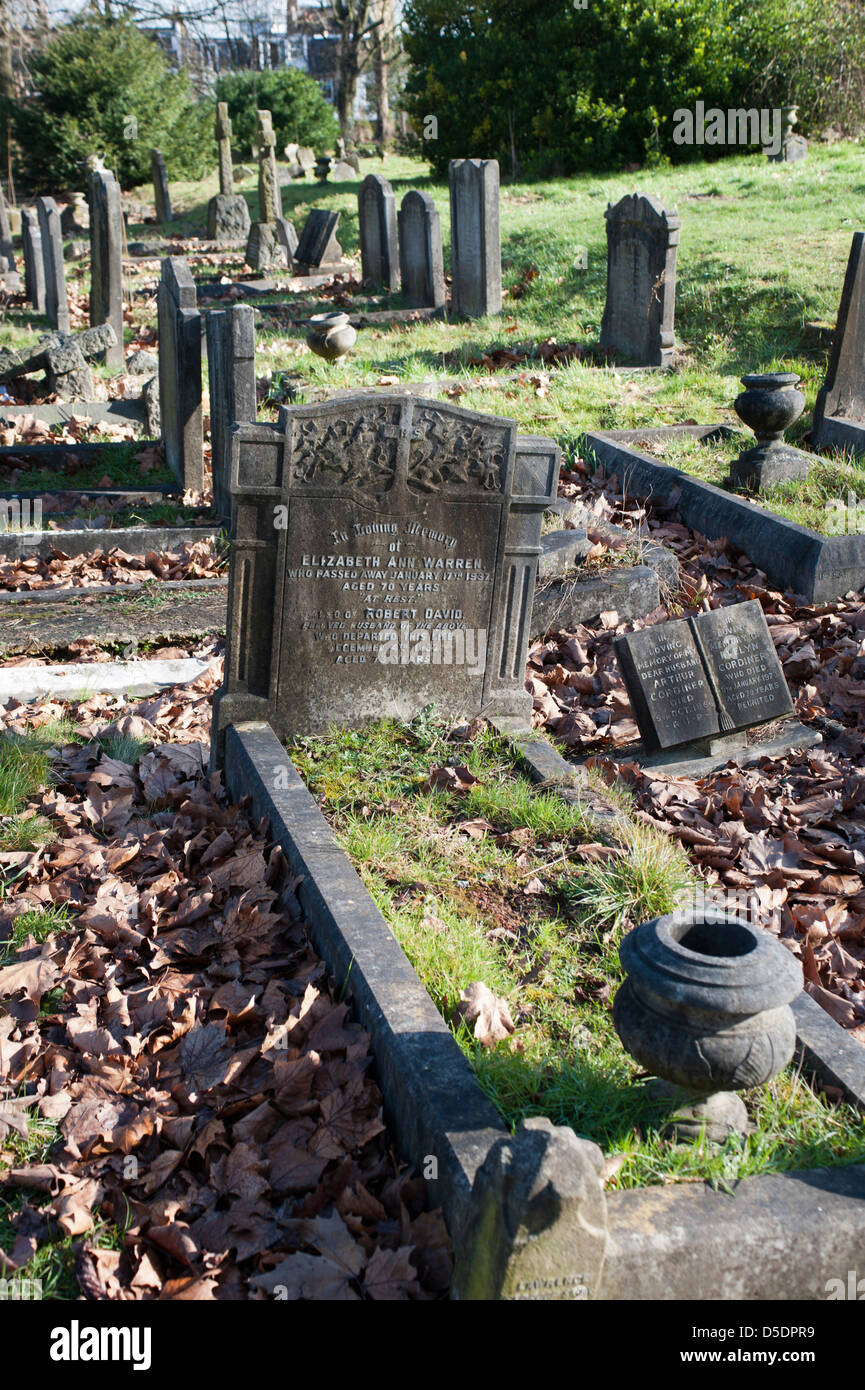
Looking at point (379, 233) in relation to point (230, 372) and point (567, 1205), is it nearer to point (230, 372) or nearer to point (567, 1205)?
point (230, 372)

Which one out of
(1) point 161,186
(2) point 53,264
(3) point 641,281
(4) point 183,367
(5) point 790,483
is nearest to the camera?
(5) point 790,483

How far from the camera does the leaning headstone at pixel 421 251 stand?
51.4 feet

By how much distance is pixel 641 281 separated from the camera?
1243 cm

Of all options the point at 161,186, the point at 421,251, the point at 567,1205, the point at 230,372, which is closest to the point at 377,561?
the point at 567,1205

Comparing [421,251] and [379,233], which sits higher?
[379,233]

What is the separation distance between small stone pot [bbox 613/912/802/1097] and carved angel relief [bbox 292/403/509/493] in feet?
9.05

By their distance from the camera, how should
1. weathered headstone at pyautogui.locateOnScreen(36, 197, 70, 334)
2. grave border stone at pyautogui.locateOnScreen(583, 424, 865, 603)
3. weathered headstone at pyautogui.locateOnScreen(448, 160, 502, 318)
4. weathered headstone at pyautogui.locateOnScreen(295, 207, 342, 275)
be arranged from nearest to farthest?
grave border stone at pyautogui.locateOnScreen(583, 424, 865, 603)
weathered headstone at pyautogui.locateOnScreen(448, 160, 502, 318)
weathered headstone at pyautogui.locateOnScreen(36, 197, 70, 334)
weathered headstone at pyautogui.locateOnScreen(295, 207, 342, 275)

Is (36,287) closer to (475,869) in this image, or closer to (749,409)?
(749,409)

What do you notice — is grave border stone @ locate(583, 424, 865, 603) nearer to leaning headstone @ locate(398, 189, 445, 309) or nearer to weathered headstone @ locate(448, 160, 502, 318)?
weathered headstone @ locate(448, 160, 502, 318)

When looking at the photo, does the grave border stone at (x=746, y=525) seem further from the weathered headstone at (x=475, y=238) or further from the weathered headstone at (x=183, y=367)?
the weathered headstone at (x=475, y=238)

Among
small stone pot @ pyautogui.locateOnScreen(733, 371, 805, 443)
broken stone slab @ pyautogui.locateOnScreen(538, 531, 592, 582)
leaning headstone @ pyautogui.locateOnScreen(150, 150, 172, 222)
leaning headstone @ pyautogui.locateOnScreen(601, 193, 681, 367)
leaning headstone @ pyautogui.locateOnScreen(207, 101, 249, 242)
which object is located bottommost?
broken stone slab @ pyautogui.locateOnScreen(538, 531, 592, 582)

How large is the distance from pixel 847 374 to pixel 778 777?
5.65m

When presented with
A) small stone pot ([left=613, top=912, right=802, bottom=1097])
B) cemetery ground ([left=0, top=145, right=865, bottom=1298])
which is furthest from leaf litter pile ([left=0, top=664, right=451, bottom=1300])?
small stone pot ([left=613, top=912, right=802, bottom=1097])

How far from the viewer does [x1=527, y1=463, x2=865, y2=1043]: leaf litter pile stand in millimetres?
4344
